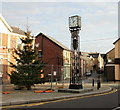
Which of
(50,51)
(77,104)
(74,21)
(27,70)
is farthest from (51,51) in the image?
(77,104)

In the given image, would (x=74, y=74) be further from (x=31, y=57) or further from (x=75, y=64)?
(x=31, y=57)

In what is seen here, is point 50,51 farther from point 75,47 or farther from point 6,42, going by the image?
point 75,47

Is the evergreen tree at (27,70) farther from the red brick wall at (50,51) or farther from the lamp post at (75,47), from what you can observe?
the red brick wall at (50,51)

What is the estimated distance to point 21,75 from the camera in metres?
18.1

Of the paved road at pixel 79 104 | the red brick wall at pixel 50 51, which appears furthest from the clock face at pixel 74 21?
the red brick wall at pixel 50 51

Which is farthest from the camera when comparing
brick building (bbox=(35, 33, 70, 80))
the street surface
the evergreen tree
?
brick building (bbox=(35, 33, 70, 80))

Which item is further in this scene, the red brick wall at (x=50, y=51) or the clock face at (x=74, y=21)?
the red brick wall at (x=50, y=51)

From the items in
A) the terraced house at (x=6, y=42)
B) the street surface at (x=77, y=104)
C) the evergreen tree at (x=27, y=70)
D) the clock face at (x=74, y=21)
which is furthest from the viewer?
the terraced house at (x=6, y=42)

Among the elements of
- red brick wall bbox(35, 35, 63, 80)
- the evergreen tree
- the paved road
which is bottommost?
the paved road

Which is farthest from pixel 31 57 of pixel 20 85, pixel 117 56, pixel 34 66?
pixel 117 56

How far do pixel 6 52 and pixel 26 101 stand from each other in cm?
2073

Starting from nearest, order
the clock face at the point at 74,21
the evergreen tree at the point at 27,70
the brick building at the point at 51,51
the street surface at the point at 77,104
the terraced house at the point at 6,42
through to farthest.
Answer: the street surface at the point at 77,104, the evergreen tree at the point at 27,70, the clock face at the point at 74,21, the terraced house at the point at 6,42, the brick building at the point at 51,51

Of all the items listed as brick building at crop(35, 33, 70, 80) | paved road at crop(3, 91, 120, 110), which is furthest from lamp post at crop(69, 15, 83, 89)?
brick building at crop(35, 33, 70, 80)

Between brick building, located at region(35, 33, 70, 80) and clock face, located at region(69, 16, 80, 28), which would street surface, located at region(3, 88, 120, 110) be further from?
brick building, located at region(35, 33, 70, 80)
